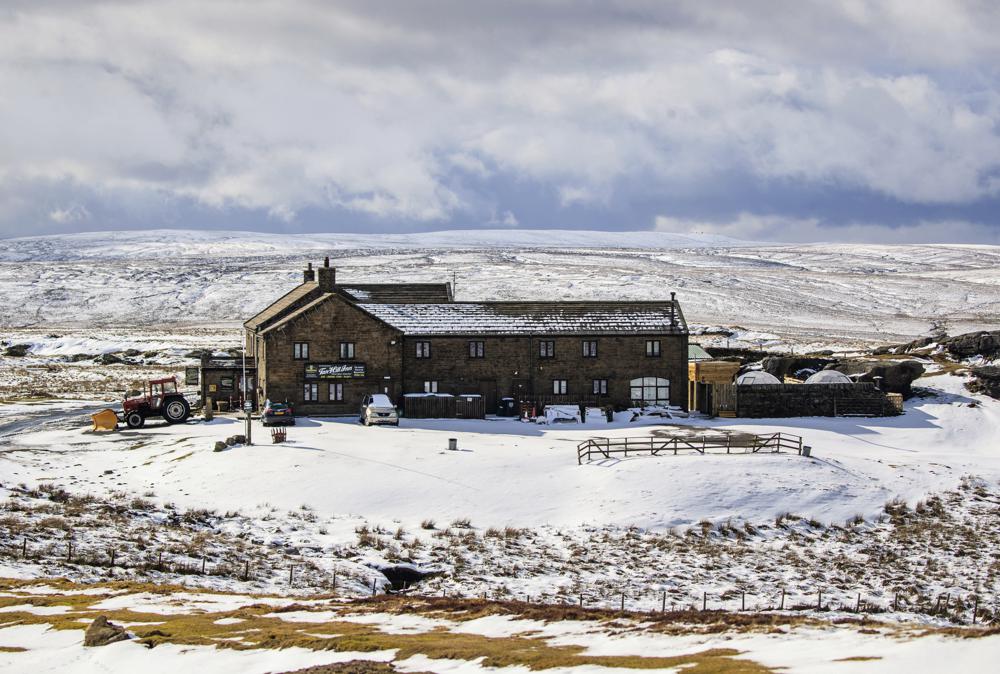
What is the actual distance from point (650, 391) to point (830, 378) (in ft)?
33.6

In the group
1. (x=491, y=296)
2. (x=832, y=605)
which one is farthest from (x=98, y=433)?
(x=491, y=296)

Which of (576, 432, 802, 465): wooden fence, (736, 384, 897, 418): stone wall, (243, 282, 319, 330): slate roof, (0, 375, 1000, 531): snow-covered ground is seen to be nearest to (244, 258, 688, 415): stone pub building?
(243, 282, 319, 330): slate roof

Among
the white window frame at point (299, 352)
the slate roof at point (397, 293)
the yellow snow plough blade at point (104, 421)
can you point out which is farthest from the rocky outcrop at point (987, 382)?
the yellow snow plough blade at point (104, 421)

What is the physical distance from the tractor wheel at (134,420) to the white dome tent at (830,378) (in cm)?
3603

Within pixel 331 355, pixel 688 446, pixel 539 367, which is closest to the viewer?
pixel 688 446

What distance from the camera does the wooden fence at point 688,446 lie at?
40.2 m

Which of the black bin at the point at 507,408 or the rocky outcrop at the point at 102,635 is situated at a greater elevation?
the black bin at the point at 507,408

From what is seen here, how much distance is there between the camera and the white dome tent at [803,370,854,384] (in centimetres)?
5477

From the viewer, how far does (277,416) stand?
49.0 meters

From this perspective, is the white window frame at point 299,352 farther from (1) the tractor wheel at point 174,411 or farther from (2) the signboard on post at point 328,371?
(1) the tractor wheel at point 174,411

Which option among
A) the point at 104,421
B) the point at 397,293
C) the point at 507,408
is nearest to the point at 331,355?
the point at 507,408

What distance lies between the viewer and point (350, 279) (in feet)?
554

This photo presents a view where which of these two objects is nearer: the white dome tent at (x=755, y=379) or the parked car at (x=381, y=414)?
the parked car at (x=381, y=414)

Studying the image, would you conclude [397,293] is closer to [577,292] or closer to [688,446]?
[688,446]
